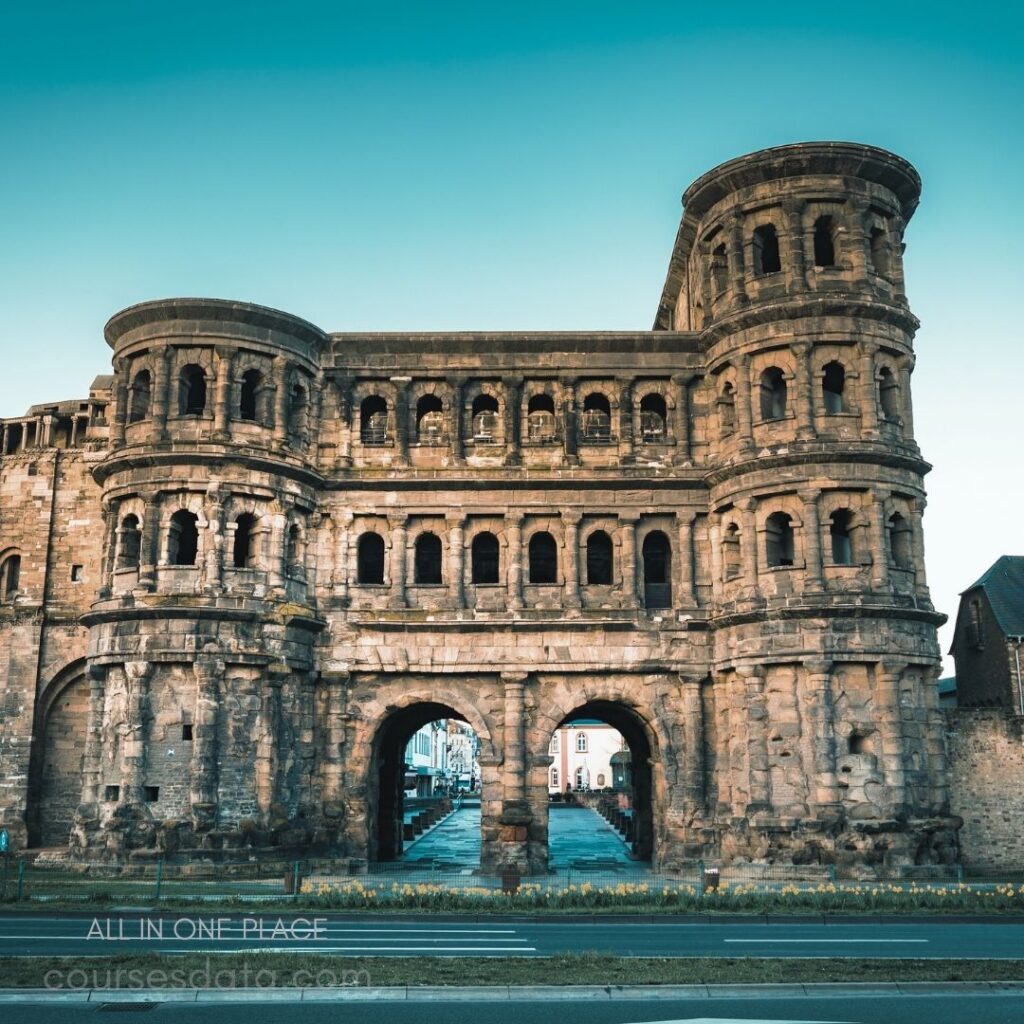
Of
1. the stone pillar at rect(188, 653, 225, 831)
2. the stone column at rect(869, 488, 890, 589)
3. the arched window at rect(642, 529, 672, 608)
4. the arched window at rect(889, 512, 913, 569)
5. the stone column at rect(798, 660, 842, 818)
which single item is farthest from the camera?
the arched window at rect(642, 529, 672, 608)

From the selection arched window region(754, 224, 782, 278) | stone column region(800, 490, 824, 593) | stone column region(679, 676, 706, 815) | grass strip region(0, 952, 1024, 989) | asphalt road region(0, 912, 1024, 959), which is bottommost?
asphalt road region(0, 912, 1024, 959)

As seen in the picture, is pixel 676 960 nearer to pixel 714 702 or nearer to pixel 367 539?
pixel 714 702

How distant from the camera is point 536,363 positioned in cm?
3469

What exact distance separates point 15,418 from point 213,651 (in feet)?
Result: 46.4

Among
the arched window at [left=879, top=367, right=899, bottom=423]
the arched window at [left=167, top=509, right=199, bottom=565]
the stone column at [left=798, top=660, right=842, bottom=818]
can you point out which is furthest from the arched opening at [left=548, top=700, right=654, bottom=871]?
the arched window at [left=167, top=509, right=199, bottom=565]

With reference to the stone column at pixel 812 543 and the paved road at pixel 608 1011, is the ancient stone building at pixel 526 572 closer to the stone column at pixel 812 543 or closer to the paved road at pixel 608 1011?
the stone column at pixel 812 543

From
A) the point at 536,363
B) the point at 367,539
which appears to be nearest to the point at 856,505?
the point at 536,363

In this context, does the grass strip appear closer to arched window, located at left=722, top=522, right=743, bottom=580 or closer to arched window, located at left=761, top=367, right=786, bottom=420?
arched window, located at left=722, top=522, right=743, bottom=580

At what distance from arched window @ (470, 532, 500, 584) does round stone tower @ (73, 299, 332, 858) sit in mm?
5113

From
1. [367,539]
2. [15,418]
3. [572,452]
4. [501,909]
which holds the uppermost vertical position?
[15,418]

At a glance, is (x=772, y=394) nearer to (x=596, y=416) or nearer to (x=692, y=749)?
(x=596, y=416)

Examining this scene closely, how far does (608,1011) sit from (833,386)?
24.1 metres

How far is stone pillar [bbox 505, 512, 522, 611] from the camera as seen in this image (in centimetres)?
3309

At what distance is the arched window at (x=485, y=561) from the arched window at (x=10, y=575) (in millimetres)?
15315
